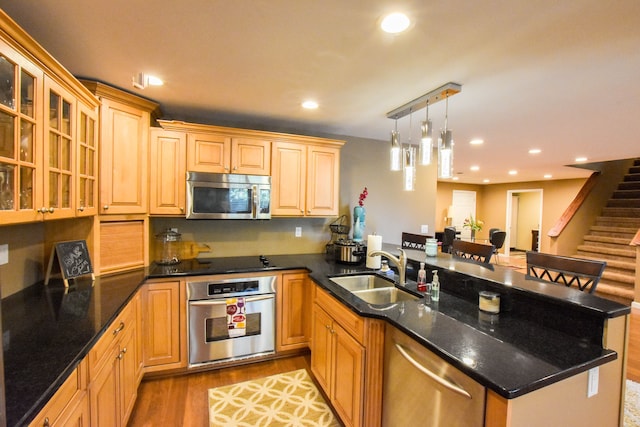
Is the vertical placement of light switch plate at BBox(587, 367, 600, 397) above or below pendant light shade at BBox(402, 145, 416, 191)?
below

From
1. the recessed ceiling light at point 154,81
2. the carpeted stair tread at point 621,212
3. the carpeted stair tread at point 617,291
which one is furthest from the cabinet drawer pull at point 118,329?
the carpeted stair tread at point 621,212

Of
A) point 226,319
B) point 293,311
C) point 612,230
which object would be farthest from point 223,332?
point 612,230

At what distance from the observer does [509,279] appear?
181 centimetres

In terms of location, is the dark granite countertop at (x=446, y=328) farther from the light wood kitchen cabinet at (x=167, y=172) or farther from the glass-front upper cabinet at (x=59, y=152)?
the light wood kitchen cabinet at (x=167, y=172)

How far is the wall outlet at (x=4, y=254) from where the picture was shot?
1716 mm

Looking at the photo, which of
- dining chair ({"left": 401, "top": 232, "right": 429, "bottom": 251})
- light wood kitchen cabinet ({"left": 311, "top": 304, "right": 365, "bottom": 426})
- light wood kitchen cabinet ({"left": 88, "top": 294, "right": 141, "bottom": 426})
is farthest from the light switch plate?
dining chair ({"left": 401, "top": 232, "right": 429, "bottom": 251})

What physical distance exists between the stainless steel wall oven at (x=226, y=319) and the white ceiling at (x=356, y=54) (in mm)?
1602

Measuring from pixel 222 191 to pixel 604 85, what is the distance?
3066 millimetres

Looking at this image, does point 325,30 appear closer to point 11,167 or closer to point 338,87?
point 338,87

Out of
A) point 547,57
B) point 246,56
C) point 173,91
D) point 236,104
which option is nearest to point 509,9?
point 547,57

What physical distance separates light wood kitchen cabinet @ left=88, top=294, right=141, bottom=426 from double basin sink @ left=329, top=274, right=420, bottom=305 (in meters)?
1.46

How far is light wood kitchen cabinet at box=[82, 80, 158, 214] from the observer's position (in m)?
2.22

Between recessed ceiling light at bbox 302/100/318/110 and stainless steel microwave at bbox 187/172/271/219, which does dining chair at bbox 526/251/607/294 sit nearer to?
recessed ceiling light at bbox 302/100/318/110

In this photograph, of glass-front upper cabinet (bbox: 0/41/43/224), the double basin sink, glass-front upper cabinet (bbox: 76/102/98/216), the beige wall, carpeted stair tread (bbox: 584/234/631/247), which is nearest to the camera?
glass-front upper cabinet (bbox: 0/41/43/224)
